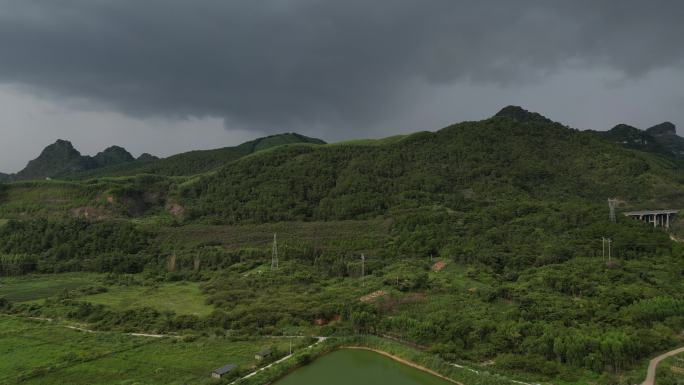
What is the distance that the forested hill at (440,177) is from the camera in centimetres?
8300

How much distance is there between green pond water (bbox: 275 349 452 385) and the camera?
2936 cm

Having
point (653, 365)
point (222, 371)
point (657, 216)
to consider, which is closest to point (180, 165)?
point (657, 216)

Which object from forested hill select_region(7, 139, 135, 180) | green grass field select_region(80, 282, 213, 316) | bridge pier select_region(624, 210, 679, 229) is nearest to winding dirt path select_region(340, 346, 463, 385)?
green grass field select_region(80, 282, 213, 316)

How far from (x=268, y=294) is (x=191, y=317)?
919 centimetres

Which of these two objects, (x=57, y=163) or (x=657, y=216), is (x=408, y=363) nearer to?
(x=657, y=216)

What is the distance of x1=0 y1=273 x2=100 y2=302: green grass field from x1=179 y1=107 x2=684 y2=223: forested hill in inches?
1099

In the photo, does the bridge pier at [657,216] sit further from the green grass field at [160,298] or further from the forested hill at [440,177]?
the green grass field at [160,298]

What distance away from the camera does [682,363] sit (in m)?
Answer: 29.7

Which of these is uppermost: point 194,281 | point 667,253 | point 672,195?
point 672,195

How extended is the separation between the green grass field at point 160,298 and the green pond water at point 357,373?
53.6 ft

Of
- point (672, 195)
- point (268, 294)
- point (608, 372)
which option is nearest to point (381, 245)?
point (268, 294)

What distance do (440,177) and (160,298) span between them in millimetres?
57279

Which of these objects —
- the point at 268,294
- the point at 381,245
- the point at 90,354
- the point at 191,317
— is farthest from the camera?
the point at 381,245

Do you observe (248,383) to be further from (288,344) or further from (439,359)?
(439,359)
